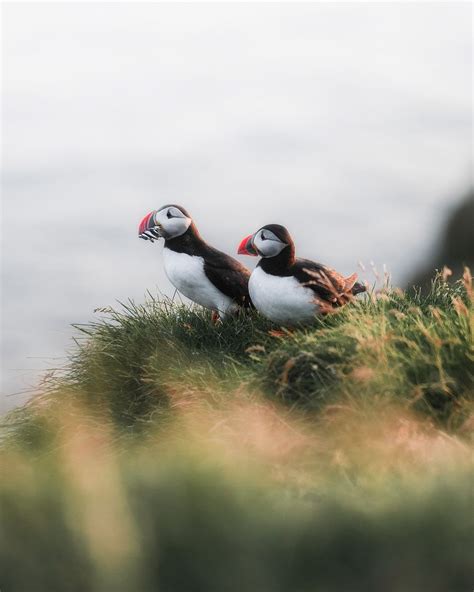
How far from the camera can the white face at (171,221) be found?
25.8 ft

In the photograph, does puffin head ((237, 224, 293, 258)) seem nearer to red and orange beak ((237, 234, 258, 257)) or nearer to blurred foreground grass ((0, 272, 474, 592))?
red and orange beak ((237, 234, 258, 257))

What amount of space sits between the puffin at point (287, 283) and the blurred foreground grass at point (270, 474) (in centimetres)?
18

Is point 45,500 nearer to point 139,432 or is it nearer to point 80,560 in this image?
point 80,560

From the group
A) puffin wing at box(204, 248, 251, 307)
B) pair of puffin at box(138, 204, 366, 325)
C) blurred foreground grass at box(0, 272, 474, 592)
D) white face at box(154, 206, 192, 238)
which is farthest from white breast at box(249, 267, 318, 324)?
white face at box(154, 206, 192, 238)

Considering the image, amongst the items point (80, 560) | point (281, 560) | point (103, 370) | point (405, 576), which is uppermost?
point (103, 370)

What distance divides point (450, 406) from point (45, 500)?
112 inches

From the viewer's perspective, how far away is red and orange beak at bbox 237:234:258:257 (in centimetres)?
743

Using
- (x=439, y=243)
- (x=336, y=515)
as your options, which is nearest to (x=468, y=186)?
(x=439, y=243)

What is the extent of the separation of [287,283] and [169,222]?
1.40 m

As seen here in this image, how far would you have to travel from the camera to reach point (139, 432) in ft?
23.6

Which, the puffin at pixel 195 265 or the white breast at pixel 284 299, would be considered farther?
the puffin at pixel 195 265

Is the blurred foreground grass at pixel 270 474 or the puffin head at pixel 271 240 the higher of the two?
the puffin head at pixel 271 240

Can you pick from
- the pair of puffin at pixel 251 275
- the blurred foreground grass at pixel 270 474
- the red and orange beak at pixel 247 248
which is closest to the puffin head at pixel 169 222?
the pair of puffin at pixel 251 275

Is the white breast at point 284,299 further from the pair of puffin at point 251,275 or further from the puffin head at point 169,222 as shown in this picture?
the puffin head at point 169,222
